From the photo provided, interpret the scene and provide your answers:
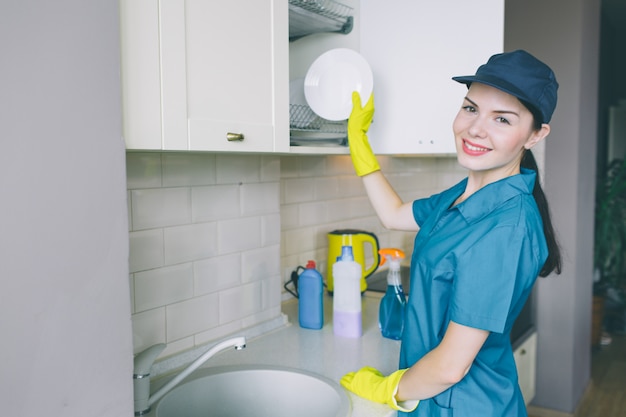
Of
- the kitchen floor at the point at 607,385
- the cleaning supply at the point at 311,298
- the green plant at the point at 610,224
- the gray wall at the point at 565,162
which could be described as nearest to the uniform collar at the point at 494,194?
the cleaning supply at the point at 311,298

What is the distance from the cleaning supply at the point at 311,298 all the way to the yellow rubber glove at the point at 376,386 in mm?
416

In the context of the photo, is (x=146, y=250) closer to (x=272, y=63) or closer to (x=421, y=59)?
(x=272, y=63)

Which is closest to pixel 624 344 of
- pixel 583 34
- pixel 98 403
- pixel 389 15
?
pixel 583 34

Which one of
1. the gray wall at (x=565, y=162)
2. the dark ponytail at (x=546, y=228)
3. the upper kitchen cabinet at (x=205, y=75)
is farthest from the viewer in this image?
the gray wall at (x=565, y=162)

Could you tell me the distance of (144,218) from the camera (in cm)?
143

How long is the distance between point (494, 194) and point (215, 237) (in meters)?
0.81

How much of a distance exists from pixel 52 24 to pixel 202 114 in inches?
16.8

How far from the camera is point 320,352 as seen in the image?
163 centimetres

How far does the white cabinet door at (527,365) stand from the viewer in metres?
2.92

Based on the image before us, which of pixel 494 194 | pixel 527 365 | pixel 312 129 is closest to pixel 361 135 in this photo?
pixel 312 129

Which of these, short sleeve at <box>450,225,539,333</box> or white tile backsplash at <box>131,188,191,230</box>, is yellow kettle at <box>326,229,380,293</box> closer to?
white tile backsplash at <box>131,188,191,230</box>

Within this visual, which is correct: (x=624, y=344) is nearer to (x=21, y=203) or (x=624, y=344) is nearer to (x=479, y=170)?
(x=479, y=170)

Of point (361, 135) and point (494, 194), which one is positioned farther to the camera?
point (361, 135)

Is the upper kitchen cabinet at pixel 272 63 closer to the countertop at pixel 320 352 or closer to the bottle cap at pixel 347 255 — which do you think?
the bottle cap at pixel 347 255
